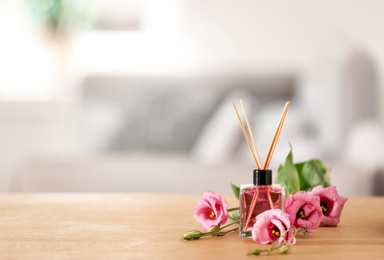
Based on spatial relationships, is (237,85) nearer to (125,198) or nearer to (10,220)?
(125,198)

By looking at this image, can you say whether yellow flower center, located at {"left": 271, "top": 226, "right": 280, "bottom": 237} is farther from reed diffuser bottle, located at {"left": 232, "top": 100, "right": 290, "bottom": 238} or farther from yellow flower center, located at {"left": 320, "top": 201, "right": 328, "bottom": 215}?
yellow flower center, located at {"left": 320, "top": 201, "right": 328, "bottom": 215}

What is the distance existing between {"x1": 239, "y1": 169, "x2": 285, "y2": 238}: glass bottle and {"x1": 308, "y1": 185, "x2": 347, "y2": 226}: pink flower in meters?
0.14

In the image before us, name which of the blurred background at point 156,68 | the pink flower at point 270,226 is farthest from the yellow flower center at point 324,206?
the blurred background at point 156,68

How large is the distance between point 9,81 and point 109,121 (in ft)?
3.14

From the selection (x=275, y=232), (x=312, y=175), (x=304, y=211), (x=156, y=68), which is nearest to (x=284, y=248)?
(x=275, y=232)

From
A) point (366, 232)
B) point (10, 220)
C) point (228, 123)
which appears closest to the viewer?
point (366, 232)

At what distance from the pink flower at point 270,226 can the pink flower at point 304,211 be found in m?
0.09

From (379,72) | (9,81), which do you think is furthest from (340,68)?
(9,81)

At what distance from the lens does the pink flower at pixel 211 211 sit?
117cm

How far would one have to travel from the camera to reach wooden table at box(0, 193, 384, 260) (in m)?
1.05

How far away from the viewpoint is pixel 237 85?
5.44 metres

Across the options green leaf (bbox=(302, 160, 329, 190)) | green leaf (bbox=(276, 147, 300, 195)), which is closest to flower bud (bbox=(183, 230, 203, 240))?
green leaf (bbox=(276, 147, 300, 195))

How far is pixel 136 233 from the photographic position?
1226 mm

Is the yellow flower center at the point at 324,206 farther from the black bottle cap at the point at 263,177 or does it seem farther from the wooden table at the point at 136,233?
the black bottle cap at the point at 263,177
